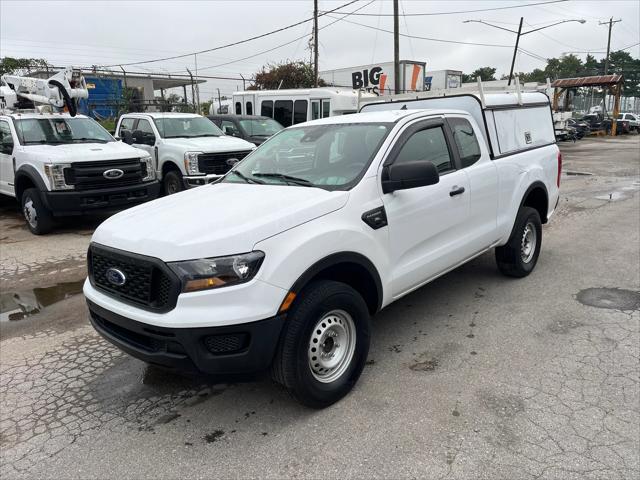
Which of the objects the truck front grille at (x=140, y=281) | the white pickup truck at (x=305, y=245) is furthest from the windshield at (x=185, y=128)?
the truck front grille at (x=140, y=281)

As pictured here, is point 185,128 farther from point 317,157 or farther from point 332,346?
point 332,346

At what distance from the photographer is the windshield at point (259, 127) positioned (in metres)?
13.5

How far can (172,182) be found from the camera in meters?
10.5

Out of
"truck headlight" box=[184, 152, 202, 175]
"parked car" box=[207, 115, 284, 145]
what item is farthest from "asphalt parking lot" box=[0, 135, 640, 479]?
"parked car" box=[207, 115, 284, 145]

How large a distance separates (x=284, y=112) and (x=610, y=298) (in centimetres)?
1527

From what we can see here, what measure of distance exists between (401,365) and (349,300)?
0.90 metres

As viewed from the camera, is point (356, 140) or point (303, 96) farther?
point (303, 96)

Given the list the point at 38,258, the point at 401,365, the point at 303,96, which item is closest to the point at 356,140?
the point at 401,365

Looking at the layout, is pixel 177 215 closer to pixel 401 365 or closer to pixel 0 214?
pixel 401 365

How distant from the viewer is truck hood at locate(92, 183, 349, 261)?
2783 millimetres

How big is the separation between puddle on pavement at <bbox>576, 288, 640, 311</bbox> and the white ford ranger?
22.5ft

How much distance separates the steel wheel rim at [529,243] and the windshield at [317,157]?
2.47m

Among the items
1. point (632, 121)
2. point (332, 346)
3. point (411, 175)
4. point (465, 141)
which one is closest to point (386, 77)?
point (465, 141)

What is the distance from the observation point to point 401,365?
12.4 feet
